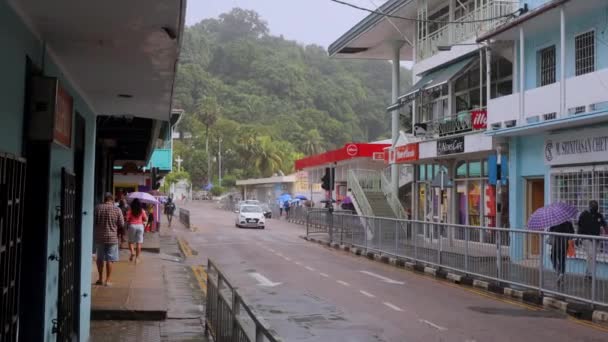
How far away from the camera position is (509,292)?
14492 millimetres

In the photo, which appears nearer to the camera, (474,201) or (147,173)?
(474,201)

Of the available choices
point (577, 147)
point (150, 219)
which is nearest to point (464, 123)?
point (577, 147)

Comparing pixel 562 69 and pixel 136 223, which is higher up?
pixel 562 69

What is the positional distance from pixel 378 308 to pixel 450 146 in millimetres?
12462

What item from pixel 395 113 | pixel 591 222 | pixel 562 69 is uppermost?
pixel 395 113

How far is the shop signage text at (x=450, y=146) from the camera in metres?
22.8

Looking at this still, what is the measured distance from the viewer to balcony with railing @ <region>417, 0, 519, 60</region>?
21386mm

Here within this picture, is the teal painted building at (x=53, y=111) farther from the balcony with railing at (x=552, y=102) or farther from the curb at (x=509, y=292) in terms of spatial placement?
the balcony with railing at (x=552, y=102)

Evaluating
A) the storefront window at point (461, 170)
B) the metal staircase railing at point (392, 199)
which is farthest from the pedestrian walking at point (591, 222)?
the metal staircase railing at point (392, 199)

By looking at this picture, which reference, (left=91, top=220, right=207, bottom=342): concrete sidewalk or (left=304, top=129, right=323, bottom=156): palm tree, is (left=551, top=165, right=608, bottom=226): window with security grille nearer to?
(left=91, top=220, right=207, bottom=342): concrete sidewalk

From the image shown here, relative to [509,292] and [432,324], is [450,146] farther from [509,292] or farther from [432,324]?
[432,324]

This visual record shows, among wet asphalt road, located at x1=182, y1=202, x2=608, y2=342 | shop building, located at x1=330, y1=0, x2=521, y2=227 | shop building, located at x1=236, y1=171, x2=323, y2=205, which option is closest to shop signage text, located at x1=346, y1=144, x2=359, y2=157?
shop building, located at x1=330, y1=0, x2=521, y2=227

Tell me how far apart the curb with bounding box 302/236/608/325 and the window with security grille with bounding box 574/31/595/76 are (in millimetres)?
6007

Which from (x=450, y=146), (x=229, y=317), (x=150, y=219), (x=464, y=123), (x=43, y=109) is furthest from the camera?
(x=150, y=219)
